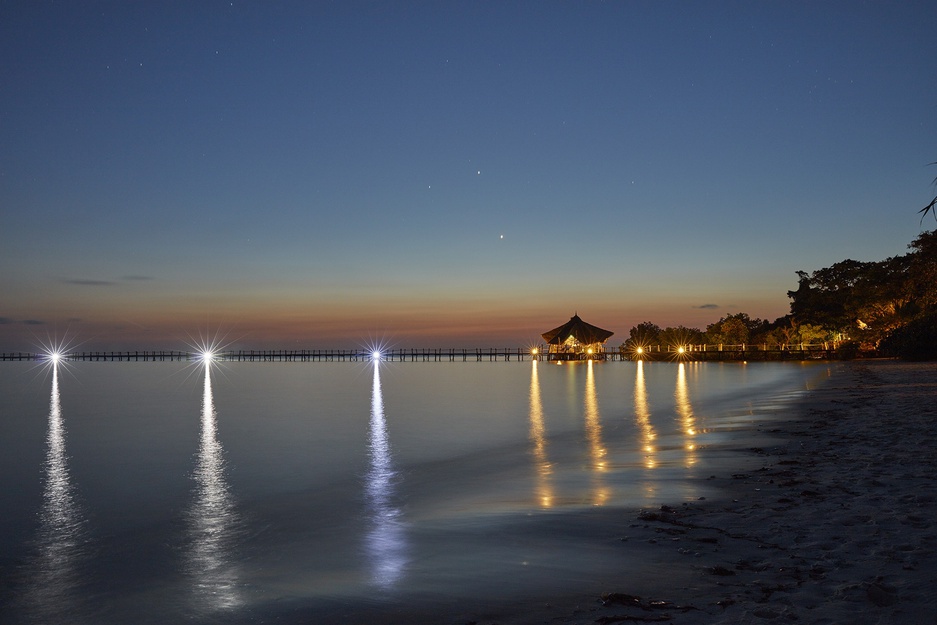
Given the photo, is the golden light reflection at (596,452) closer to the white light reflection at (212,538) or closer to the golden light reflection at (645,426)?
the golden light reflection at (645,426)

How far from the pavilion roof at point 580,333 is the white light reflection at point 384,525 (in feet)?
203

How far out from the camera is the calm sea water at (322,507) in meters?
5.17

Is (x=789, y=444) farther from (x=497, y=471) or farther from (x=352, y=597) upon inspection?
(x=352, y=597)

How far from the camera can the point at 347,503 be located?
359 inches

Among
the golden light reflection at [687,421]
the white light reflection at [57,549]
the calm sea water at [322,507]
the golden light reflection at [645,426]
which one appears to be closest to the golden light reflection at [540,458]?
the calm sea water at [322,507]

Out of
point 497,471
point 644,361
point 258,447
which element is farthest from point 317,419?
point 644,361

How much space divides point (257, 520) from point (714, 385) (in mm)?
29223

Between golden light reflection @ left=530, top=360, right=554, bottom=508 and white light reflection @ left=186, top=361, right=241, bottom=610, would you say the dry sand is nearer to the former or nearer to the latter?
→ golden light reflection @ left=530, top=360, right=554, bottom=508

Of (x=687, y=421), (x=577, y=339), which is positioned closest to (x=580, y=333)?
(x=577, y=339)

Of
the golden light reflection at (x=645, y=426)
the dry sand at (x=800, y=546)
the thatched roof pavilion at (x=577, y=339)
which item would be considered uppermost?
the thatched roof pavilion at (x=577, y=339)

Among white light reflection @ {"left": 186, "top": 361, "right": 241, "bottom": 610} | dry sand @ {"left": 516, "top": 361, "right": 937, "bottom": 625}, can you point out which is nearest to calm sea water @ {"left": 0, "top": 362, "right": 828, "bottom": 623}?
white light reflection @ {"left": 186, "top": 361, "right": 241, "bottom": 610}

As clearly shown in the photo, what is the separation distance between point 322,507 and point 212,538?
179cm

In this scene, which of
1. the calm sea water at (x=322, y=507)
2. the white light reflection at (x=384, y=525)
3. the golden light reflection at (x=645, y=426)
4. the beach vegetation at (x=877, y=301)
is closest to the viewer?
the calm sea water at (x=322, y=507)

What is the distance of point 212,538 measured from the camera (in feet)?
24.0
